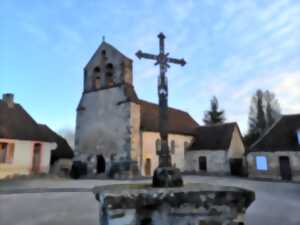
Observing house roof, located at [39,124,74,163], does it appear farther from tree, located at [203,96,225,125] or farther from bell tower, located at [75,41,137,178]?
tree, located at [203,96,225,125]

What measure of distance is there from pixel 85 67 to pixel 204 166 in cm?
1426

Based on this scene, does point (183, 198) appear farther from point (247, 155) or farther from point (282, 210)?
point (247, 155)

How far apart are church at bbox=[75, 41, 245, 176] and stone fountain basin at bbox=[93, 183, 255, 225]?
1656 centimetres

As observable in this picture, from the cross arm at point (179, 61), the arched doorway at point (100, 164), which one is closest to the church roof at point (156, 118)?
the arched doorway at point (100, 164)

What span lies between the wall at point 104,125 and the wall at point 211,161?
27.4ft

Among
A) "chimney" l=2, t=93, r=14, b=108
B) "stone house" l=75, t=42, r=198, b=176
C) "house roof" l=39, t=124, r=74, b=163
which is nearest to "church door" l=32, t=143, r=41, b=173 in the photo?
"house roof" l=39, t=124, r=74, b=163

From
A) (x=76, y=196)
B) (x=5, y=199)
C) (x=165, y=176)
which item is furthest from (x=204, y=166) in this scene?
(x=165, y=176)

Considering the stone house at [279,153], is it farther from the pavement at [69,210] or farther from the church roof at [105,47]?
the church roof at [105,47]

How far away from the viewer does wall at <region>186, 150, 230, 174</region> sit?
24.3 metres

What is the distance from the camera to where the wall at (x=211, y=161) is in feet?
79.7

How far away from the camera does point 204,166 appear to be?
2550 cm

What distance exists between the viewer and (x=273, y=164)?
20422mm

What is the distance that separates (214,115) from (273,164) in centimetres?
2057

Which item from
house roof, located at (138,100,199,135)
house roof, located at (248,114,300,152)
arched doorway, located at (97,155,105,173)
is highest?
house roof, located at (138,100,199,135)
